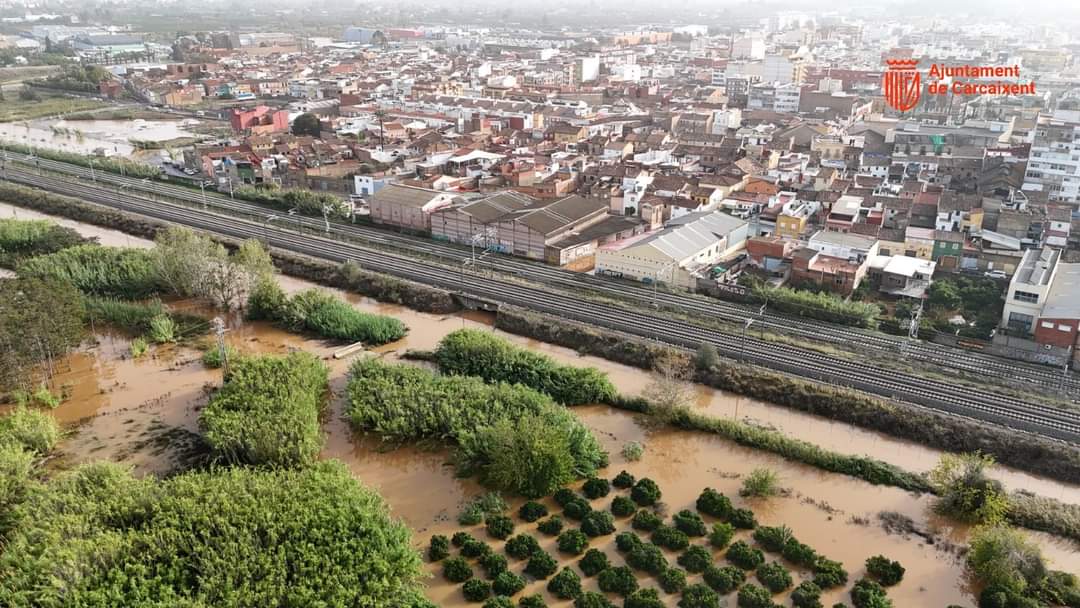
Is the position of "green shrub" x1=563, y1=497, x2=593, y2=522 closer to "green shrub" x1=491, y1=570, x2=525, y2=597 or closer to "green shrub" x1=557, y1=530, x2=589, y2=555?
"green shrub" x1=557, y1=530, x2=589, y2=555

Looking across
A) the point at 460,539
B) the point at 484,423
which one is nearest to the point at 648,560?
the point at 460,539

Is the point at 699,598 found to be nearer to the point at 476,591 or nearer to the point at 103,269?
the point at 476,591

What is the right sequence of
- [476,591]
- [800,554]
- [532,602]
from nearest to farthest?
[532,602] < [476,591] < [800,554]

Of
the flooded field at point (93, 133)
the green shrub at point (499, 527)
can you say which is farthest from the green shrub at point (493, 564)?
the flooded field at point (93, 133)

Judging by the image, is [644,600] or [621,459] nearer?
[644,600]

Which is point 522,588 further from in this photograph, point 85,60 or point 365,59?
point 85,60

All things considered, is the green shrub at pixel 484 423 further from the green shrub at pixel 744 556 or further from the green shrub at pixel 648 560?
the green shrub at pixel 744 556
